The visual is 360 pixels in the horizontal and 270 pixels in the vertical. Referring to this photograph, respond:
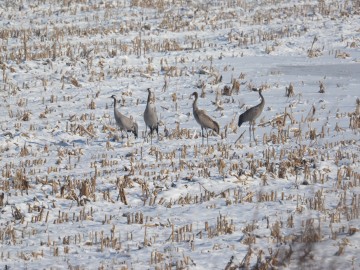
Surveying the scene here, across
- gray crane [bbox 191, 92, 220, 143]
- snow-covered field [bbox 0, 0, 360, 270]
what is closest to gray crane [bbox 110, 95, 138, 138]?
snow-covered field [bbox 0, 0, 360, 270]

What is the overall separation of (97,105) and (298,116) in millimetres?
4450

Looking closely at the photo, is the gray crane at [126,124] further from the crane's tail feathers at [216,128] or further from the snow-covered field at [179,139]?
the crane's tail feathers at [216,128]

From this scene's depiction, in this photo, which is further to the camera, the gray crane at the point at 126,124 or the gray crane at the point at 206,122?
the gray crane at the point at 126,124

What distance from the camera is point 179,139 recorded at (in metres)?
13.8

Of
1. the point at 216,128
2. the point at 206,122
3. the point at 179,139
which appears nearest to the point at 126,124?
the point at 179,139

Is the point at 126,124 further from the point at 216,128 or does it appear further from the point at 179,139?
the point at 216,128

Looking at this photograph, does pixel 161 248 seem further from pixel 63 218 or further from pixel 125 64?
pixel 125 64

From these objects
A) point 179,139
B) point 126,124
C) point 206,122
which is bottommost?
point 179,139

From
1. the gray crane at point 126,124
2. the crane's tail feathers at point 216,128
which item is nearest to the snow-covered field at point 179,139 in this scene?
the crane's tail feathers at point 216,128

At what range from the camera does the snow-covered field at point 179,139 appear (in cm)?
723

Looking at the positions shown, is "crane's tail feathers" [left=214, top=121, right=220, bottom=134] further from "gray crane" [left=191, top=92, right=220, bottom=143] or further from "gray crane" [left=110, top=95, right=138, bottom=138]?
"gray crane" [left=110, top=95, right=138, bottom=138]

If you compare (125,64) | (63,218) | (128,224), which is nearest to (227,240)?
(128,224)

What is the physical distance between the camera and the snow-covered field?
7230 mm

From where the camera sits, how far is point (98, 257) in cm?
697
